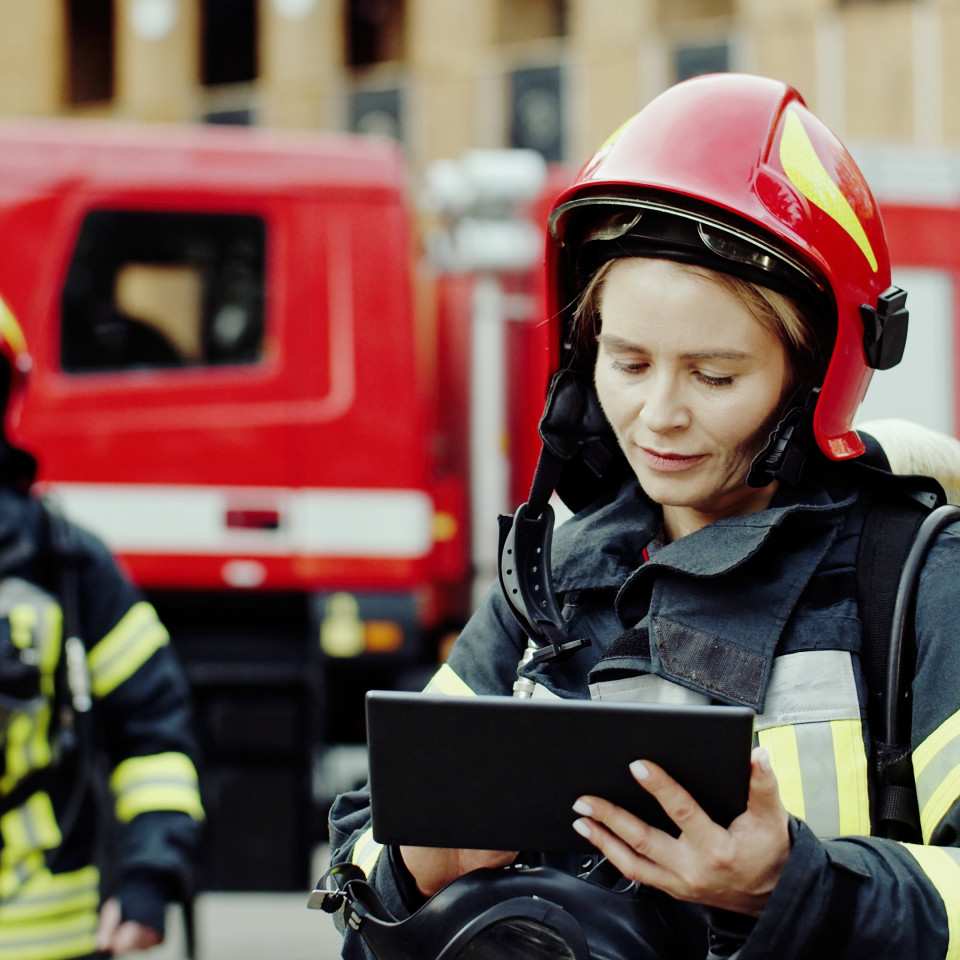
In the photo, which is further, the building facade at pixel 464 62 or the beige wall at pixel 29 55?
the beige wall at pixel 29 55

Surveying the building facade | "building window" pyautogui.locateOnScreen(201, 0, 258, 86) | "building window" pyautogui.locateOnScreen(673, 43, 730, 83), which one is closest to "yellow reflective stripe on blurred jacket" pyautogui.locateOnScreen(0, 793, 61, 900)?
the building facade

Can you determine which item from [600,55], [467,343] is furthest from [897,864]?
[600,55]

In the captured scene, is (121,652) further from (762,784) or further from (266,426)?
(266,426)

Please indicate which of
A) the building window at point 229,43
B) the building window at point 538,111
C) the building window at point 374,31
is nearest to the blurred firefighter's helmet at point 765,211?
the building window at point 538,111

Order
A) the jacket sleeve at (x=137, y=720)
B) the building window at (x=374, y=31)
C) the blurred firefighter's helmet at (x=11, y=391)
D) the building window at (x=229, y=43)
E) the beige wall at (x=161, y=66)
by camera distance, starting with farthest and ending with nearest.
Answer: the building window at (x=229, y=43) < the beige wall at (x=161, y=66) < the building window at (x=374, y=31) < the blurred firefighter's helmet at (x=11, y=391) < the jacket sleeve at (x=137, y=720)

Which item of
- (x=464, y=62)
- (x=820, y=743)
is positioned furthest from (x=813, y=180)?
(x=464, y=62)

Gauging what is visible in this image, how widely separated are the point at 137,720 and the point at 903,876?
165 cm

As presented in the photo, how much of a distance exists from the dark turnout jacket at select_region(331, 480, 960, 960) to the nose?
0.12m

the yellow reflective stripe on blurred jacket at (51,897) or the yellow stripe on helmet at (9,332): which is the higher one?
the yellow stripe on helmet at (9,332)

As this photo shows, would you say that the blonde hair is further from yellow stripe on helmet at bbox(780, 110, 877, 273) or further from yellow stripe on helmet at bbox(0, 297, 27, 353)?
yellow stripe on helmet at bbox(0, 297, 27, 353)

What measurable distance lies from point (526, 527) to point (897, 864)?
0.56 m

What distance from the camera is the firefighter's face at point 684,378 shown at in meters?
1.32

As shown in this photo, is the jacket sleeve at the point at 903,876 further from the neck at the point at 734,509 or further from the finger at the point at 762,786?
the neck at the point at 734,509

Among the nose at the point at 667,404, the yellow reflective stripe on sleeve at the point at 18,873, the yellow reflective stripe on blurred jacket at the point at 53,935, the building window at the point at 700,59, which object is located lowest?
the yellow reflective stripe on blurred jacket at the point at 53,935
